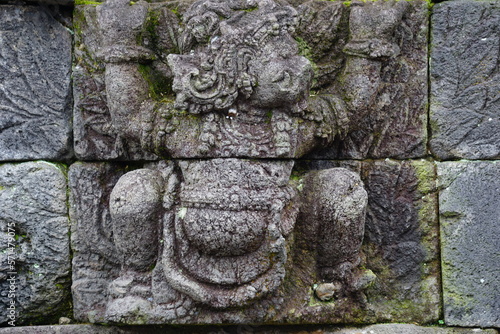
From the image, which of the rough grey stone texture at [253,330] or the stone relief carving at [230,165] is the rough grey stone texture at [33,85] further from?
the rough grey stone texture at [253,330]

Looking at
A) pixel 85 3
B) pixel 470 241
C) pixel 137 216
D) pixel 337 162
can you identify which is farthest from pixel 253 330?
pixel 85 3

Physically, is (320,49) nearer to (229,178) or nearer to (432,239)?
(229,178)

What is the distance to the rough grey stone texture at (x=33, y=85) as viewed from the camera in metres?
3.31

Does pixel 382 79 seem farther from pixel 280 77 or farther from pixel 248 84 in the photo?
pixel 248 84

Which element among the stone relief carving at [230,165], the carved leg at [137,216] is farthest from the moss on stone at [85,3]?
the carved leg at [137,216]

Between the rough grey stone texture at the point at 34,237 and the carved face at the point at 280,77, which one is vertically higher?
the carved face at the point at 280,77

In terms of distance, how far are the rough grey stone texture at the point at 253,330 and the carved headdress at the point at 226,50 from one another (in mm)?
1198

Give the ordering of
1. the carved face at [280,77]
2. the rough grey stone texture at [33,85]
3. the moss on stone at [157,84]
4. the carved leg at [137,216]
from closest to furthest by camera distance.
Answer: the carved face at [280,77]
the carved leg at [137,216]
the moss on stone at [157,84]
the rough grey stone texture at [33,85]

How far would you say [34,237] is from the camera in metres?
3.36

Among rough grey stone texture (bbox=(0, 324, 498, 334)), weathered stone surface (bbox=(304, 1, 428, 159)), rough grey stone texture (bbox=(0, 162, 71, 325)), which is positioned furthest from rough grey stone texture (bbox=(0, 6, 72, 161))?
weathered stone surface (bbox=(304, 1, 428, 159))

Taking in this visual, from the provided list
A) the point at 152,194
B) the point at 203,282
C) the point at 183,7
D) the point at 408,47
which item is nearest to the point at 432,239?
the point at 408,47

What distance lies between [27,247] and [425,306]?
7.35 ft

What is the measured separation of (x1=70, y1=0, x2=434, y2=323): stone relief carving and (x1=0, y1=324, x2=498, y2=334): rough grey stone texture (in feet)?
0.57

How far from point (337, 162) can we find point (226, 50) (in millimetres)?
930
